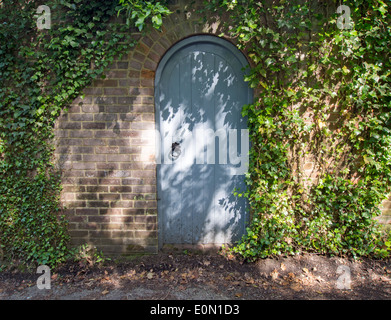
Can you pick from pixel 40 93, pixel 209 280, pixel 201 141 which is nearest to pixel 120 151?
pixel 201 141

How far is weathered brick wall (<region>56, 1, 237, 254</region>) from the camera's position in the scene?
11.1 ft

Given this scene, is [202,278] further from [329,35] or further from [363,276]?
[329,35]

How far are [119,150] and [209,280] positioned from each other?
6.02ft

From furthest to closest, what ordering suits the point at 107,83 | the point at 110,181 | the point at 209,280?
A: the point at 110,181
the point at 107,83
the point at 209,280

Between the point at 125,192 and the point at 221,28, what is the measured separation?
2.24m

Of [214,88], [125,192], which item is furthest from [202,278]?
[214,88]

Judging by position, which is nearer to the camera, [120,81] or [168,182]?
[120,81]

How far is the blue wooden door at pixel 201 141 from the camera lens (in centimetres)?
346

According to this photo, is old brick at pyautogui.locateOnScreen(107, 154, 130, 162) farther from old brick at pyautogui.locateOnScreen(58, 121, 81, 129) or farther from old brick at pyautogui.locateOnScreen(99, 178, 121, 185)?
old brick at pyautogui.locateOnScreen(58, 121, 81, 129)

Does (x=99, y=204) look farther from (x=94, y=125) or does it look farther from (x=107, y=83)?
(x=107, y=83)

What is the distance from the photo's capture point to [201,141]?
3570mm

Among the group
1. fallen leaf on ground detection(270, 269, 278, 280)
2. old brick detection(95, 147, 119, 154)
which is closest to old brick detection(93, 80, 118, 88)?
old brick detection(95, 147, 119, 154)

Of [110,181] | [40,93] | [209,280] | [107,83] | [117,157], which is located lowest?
[209,280]

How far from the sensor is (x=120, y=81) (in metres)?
3.42
